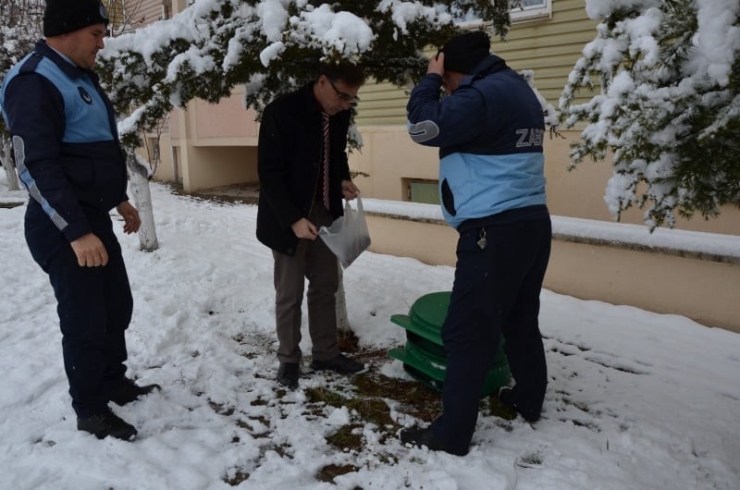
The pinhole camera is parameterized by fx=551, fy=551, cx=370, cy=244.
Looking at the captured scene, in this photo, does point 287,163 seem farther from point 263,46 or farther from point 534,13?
point 534,13

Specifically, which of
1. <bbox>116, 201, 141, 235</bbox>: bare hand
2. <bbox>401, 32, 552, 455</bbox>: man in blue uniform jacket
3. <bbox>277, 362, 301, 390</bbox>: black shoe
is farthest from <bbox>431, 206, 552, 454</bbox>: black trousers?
<bbox>116, 201, 141, 235</bbox>: bare hand

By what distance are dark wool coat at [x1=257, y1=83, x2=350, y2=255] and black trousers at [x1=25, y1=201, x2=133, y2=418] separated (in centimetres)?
Answer: 83

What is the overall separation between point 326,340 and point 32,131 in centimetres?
201

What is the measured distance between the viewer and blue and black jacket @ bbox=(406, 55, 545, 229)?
230 centimetres

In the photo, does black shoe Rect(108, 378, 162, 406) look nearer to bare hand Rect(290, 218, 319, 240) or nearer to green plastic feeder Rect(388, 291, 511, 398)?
bare hand Rect(290, 218, 319, 240)

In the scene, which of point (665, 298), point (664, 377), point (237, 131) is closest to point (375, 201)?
point (665, 298)

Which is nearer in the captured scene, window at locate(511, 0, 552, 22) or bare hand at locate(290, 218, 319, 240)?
bare hand at locate(290, 218, 319, 240)

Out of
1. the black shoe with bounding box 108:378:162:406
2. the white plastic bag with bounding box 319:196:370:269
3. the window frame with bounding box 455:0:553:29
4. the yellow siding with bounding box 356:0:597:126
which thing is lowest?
the black shoe with bounding box 108:378:162:406

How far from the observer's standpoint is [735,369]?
3.68m

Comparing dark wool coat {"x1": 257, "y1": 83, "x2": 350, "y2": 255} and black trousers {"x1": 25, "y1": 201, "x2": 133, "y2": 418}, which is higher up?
dark wool coat {"x1": 257, "y1": 83, "x2": 350, "y2": 255}

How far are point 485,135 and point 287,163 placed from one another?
124 cm

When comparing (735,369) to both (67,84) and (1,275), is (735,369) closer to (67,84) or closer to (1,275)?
(67,84)

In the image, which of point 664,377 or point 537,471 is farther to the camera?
point 664,377

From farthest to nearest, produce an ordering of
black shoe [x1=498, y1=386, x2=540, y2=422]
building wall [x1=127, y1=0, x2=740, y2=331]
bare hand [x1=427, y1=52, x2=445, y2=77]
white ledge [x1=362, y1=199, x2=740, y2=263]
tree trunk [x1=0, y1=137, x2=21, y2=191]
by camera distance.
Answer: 1. tree trunk [x1=0, y1=137, x2=21, y2=191]
2. building wall [x1=127, y1=0, x2=740, y2=331]
3. white ledge [x1=362, y1=199, x2=740, y2=263]
4. black shoe [x1=498, y1=386, x2=540, y2=422]
5. bare hand [x1=427, y1=52, x2=445, y2=77]
